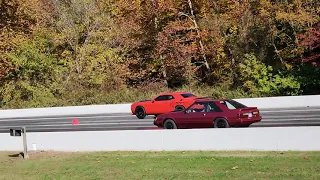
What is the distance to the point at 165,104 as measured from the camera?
82.9 ft

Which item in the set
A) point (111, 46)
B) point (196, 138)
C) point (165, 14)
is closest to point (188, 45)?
point (165, 14)

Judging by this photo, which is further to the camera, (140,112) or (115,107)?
(115,107)

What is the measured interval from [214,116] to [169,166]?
571cm

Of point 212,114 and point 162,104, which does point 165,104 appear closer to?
point 162,104

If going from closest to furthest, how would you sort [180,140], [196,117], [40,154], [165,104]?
[180,140], [40,154], [196,117], [165,104]

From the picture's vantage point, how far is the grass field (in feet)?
33.1

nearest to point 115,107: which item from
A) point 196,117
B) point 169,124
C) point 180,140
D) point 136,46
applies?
point 136,46

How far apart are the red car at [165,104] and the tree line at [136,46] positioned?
773cm

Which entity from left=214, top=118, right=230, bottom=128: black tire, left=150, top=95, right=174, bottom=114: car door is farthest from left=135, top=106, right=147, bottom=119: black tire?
left=214, top=118, right=230, bottom=128: black tire

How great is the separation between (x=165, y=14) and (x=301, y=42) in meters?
13.6

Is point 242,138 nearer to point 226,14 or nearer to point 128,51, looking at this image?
point 226,14

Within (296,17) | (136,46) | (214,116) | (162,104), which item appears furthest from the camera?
(136,46)

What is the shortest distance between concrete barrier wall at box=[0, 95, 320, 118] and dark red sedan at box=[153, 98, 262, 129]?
998 cm

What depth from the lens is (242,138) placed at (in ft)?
42.4
